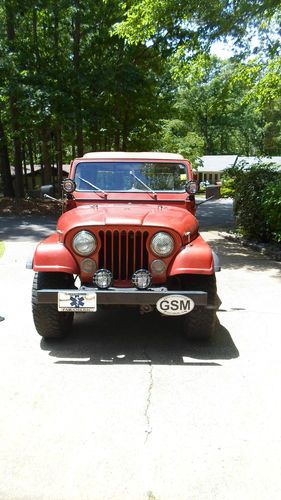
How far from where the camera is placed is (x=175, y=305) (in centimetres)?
433

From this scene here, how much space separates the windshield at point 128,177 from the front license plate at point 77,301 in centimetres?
181

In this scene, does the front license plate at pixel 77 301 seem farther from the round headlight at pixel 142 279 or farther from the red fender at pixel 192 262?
the red fender at pixel 192 262

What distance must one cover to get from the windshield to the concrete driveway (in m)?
1.55

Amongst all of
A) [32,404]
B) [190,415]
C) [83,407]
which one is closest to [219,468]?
[190,415]

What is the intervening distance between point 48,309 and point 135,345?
3.04 feet

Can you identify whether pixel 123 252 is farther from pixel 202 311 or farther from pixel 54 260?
pixel 202 311

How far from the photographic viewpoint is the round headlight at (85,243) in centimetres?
452

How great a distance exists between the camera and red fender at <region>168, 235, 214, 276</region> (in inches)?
176

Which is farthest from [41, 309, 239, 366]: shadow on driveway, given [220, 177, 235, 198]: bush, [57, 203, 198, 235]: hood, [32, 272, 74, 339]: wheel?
[220, 177, 235, 198]: bush

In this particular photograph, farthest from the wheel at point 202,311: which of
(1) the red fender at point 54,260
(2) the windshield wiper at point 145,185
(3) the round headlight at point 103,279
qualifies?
(2) the windshield wiper at point 145,185

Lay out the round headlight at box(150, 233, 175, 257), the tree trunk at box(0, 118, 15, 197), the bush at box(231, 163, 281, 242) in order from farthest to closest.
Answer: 1. the tree trunk at box(0, 118, 15, 197)
2. the bush at box(231, 163, 281, 242)
3. the round headlight at box(150, 233, 175, 257)

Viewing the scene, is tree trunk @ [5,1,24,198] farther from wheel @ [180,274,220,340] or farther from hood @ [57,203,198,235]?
wheel @ [180,274,220,340]

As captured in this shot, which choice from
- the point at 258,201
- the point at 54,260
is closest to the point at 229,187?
the point at 258,201

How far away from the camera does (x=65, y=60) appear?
19547mm
